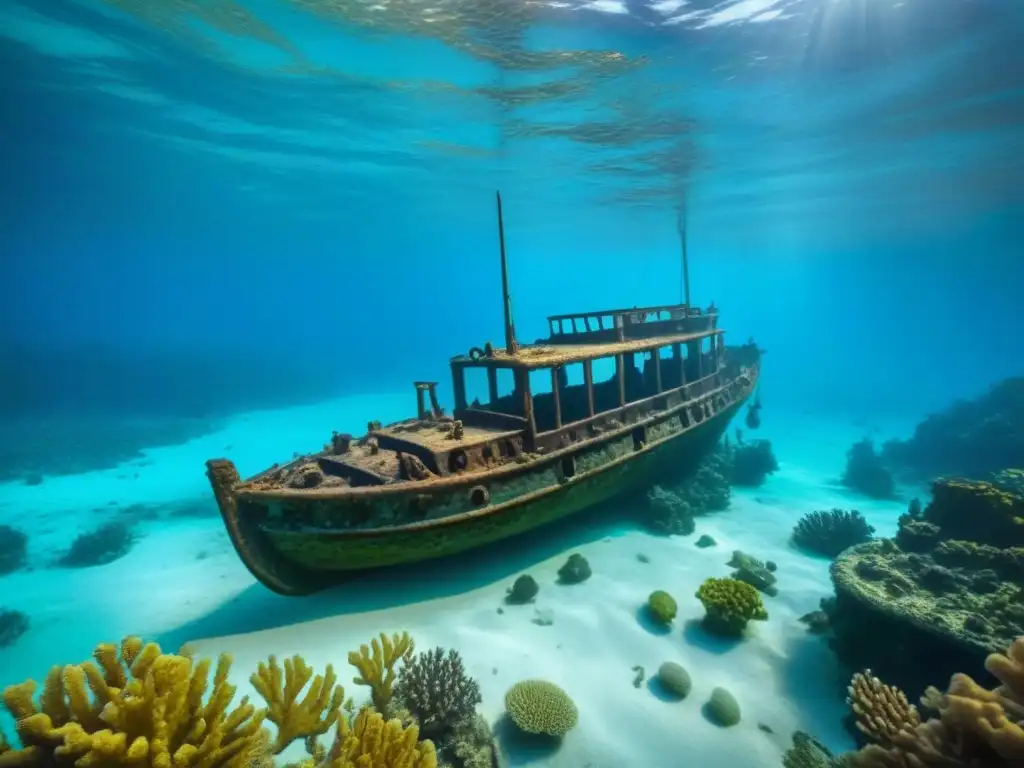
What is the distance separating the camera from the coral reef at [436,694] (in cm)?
511

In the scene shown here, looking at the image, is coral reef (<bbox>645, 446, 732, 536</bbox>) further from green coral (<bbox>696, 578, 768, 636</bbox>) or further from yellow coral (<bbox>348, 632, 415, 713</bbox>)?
yellow coral (<bbox>348, 632, 415, 713</bbox>)

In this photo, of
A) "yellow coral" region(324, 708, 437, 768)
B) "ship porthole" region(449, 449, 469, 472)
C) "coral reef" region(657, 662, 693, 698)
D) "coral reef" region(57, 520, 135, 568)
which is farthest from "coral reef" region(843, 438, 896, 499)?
"coral reef" region(57, 520, 135, 568)

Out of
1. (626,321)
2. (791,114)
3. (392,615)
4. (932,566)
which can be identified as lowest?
(392,615)

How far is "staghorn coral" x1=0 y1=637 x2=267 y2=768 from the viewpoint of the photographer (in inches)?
105

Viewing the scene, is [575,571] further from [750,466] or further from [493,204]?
[493,204]

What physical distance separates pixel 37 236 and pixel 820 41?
63.7 m

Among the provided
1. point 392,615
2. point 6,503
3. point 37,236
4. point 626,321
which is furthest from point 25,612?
point 37,236

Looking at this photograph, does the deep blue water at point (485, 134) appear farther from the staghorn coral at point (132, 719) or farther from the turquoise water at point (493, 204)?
the staghorn coral at point (132, 719)

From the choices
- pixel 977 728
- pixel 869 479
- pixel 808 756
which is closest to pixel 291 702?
pixel 977 728

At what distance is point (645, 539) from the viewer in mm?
10461

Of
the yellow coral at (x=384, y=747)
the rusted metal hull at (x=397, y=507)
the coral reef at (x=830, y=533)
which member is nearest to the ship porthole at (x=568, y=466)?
the rusted metal hull at (x=397, y=507)

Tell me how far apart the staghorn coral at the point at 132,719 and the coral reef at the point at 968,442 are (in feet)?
77.3

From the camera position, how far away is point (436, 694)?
206 inches

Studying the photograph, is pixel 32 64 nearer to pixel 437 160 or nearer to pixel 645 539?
pixel 437 160
